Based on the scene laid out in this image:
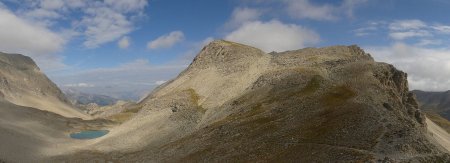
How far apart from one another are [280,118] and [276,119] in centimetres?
92

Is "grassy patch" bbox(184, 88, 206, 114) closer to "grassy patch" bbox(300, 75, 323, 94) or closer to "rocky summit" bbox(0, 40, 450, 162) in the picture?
"rocky summit" bbox(0, 40, 450, 162)

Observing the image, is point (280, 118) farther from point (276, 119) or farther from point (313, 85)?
point (313, 85)

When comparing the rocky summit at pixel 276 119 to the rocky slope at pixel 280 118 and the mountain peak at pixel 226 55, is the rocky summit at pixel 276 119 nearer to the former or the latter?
the rocky slope at pixel 280 118

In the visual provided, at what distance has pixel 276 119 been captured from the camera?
102125 mm

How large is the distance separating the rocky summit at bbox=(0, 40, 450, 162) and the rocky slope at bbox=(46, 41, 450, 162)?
0.82 ft

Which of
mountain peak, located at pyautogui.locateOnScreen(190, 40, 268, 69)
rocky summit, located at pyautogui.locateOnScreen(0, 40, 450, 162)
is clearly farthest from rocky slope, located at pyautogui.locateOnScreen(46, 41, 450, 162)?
mountain peak, located at pyautogui.locateOnScreen(190, 40, 268, 69)

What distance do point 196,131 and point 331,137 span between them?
45.8 m

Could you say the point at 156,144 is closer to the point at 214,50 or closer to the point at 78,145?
the point at 78,145

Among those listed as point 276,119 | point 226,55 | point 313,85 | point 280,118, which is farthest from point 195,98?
point 280,118

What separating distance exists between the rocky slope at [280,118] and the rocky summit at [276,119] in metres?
0.25

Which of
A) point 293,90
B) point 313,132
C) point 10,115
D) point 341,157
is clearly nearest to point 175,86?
point 10,115

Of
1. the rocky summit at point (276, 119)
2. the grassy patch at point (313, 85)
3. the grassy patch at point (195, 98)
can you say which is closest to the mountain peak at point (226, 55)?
the rocky summit at point (276, 119)

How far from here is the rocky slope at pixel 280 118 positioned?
79.2 metres

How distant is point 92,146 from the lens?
139m
